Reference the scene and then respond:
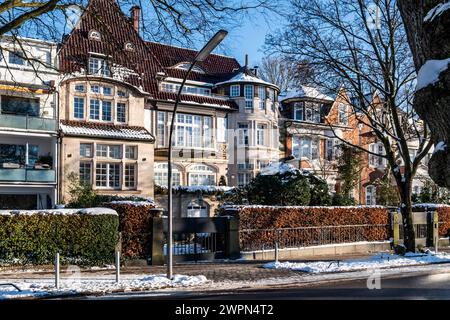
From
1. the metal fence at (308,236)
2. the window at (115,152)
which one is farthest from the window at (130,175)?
the metal fence at (308,236)

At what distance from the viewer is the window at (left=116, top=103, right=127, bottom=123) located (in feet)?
120

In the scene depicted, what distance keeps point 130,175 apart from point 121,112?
458cm

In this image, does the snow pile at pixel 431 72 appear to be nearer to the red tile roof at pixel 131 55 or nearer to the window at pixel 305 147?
the red tile roof at pixel 131 55

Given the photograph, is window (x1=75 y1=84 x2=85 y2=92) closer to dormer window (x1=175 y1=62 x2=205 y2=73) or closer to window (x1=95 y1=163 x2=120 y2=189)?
window (x1=95 y1=163 x2=120 y2=189)

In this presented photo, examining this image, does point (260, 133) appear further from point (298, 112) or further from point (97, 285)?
point (97, 285)

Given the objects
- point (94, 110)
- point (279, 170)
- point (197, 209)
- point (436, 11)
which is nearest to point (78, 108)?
point (94, 110)

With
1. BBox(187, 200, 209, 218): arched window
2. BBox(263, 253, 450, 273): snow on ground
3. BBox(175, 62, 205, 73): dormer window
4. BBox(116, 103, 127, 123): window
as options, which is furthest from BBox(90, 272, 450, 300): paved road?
BBox(175, 62, 205, 73): dormer window

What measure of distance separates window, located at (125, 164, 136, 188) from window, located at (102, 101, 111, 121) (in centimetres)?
360

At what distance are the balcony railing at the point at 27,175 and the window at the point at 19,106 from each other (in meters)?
3.91

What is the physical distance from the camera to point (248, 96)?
42500mm
